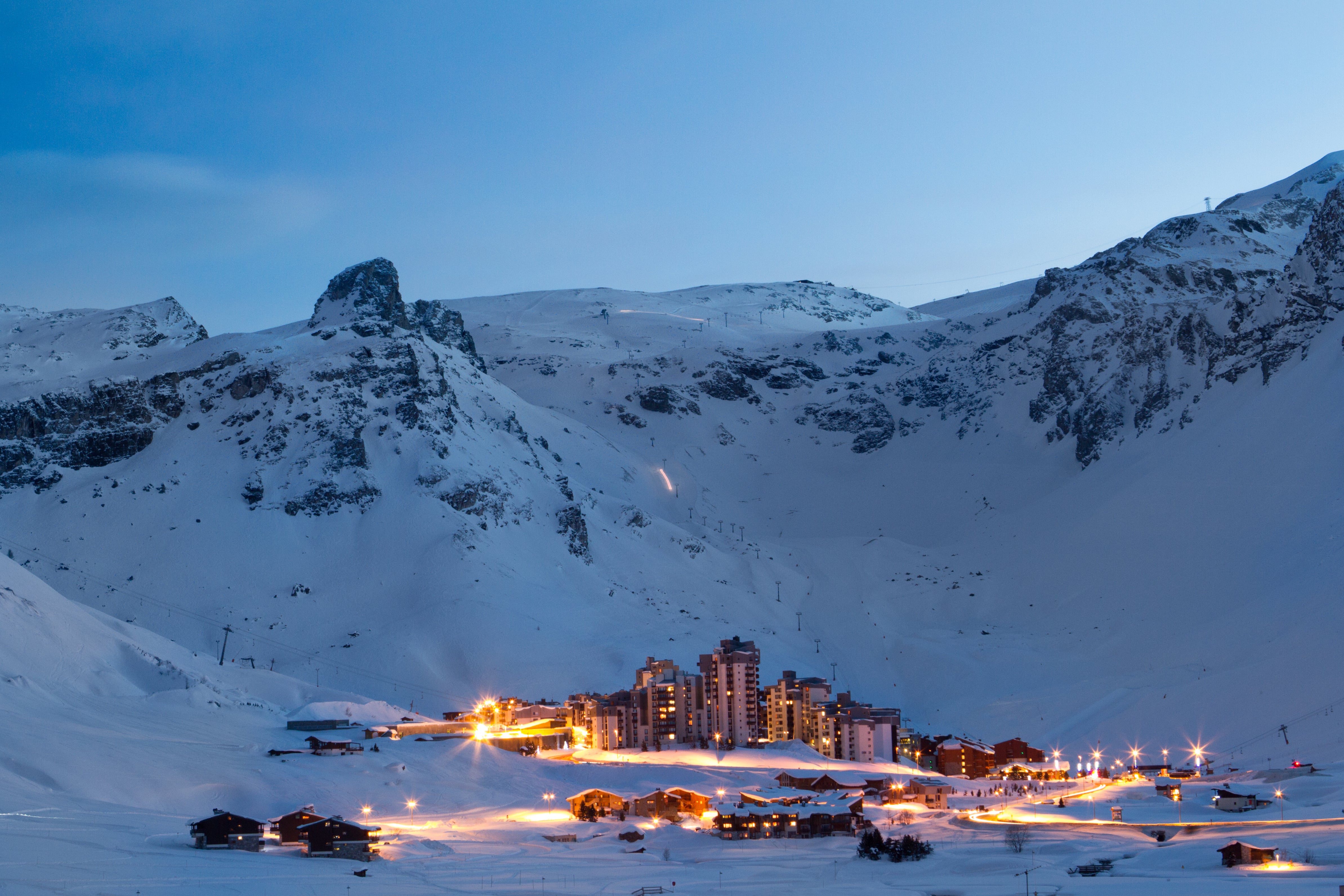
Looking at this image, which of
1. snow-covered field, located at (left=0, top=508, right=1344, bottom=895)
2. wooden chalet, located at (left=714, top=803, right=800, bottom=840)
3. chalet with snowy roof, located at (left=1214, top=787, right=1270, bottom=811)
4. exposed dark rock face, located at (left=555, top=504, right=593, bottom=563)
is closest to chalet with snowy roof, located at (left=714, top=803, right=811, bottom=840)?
wooden chalet, located at (left=714, top=803, right=800, bottom=840)

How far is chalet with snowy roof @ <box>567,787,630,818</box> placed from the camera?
2628 inches

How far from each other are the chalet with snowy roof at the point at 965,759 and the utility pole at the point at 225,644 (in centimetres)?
4866

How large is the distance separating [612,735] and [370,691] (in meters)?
17.8

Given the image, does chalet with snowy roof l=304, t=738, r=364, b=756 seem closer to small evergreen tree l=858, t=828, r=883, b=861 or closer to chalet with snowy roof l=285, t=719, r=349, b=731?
chalet with snowy roof l=285, t=719, r=349, b=731

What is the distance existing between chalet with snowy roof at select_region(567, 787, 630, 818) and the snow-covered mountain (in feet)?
106

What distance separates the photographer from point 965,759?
284 feet

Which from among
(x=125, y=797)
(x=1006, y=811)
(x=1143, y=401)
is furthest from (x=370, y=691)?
(x=1143, y=401)

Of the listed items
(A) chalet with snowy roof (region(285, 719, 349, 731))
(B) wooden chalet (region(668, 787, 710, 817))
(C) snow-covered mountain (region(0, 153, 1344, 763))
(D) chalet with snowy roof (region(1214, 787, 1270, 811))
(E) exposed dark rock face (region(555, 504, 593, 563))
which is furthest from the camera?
(E) exposed dark rock face (region(555, 504, 593, 563))

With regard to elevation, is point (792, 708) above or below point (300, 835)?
above

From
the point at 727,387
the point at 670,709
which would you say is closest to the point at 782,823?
the point at 670,709

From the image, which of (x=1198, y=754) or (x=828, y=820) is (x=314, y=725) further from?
(x=1198, y=754)

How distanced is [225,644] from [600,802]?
4244cm

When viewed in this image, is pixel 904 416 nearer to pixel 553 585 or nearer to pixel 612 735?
pixel 553 585

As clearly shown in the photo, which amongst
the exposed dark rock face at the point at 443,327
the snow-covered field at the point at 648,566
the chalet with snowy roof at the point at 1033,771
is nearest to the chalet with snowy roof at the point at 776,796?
the snow-covered field at the point at 648,566
